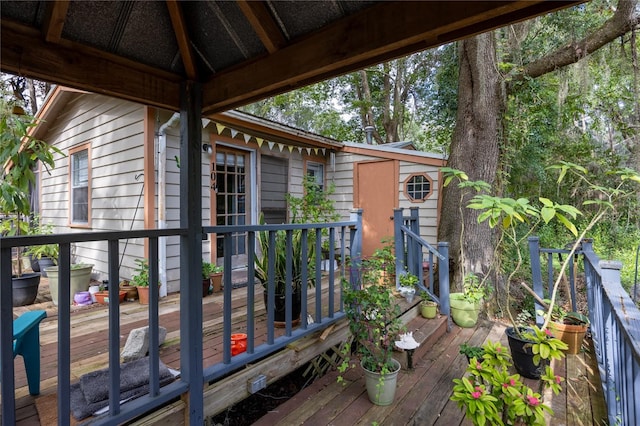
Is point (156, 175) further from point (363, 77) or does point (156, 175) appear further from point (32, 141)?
point (363, 77)

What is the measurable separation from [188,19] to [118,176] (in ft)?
12.0

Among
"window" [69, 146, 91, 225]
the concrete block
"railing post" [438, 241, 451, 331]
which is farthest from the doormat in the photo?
"window" [69, 146, 91, 225]

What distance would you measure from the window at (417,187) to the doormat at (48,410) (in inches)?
209

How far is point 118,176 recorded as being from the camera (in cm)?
463

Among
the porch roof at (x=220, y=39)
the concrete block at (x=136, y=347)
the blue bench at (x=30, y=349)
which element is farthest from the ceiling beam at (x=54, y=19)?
the concrete block at (x=136, y=347)

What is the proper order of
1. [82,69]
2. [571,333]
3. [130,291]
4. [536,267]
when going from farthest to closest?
1. [130,291]
2. [536,267]
3. [571,333]
4. [82,69]

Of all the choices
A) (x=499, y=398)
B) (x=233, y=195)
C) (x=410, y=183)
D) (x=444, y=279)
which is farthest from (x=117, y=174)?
(x=499, y=398)

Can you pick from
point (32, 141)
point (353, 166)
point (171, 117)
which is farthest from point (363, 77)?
point (32, 141)

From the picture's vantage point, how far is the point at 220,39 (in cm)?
173

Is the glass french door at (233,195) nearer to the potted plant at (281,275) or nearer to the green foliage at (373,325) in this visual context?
the potted plant at (281,275)

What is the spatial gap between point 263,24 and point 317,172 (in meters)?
5.17

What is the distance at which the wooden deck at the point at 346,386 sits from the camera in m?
2.15

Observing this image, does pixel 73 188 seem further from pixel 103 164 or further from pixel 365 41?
pixel 365 41

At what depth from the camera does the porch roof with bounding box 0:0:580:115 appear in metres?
1.25
